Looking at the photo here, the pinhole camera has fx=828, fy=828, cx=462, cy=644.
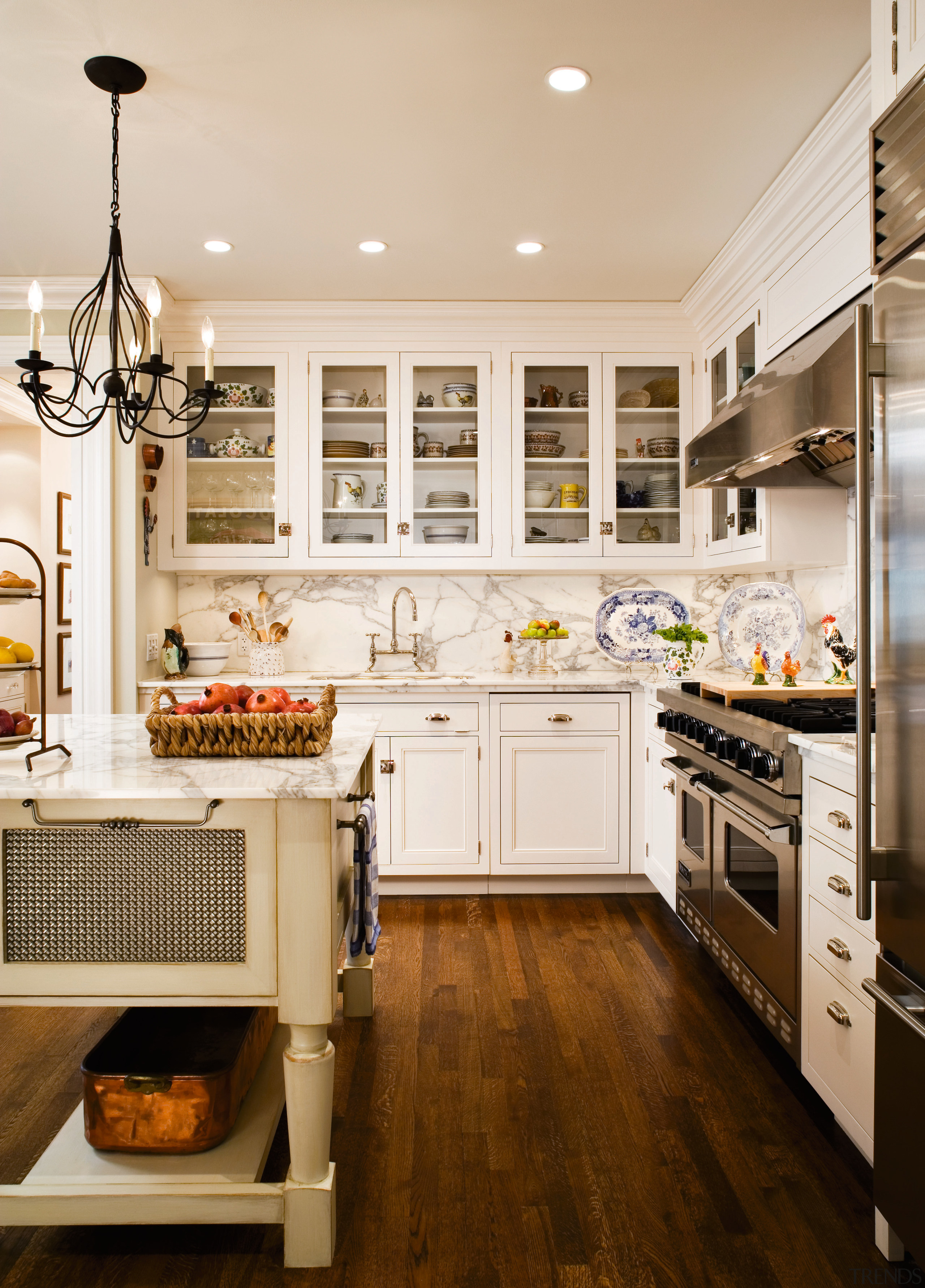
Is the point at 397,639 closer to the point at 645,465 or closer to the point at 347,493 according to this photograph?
the point at 347,493

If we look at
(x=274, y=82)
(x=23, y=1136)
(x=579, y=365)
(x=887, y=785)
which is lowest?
(x=23, y=1136)

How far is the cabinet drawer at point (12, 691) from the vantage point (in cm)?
461

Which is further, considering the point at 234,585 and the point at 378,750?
the point at 234,585

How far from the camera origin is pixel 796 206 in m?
2.67

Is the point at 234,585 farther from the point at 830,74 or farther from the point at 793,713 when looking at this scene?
the point at 830,74

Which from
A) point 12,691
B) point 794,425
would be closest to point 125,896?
point 794,425

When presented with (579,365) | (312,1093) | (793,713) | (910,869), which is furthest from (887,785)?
(579,365)

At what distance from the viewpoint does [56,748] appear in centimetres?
172

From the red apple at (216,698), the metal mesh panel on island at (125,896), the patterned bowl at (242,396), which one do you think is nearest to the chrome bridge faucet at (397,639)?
the patterned bowl at (242,396)

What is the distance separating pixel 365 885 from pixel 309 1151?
1.64 feet

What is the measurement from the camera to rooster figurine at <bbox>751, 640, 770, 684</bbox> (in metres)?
2.72

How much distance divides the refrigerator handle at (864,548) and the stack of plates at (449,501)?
249cm

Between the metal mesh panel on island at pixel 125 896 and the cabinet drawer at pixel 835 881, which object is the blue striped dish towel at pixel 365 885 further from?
the cabinet drawer at pixel 835 881

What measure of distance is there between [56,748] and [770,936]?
1.77m
